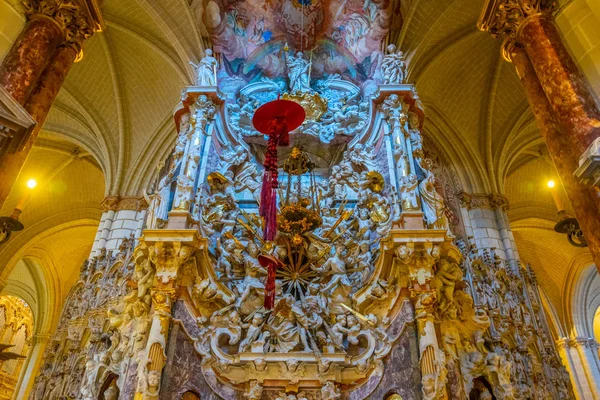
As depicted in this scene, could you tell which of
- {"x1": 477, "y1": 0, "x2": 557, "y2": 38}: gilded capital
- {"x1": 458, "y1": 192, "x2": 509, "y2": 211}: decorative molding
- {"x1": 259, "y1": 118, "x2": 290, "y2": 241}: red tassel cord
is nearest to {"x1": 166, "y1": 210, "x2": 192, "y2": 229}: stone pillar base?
{"x1": 259, "y1": 118, "x2": 290, "y2": 241}: red tassel cord

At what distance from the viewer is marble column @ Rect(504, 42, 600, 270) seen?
550 centimetres

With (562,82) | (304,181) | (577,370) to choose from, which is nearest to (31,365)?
(304,181)

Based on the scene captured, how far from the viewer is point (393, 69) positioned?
31.7ft

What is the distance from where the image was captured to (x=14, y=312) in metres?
20.8

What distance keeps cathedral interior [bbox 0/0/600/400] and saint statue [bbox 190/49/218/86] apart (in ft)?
0.16

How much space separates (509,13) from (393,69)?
2.86 m

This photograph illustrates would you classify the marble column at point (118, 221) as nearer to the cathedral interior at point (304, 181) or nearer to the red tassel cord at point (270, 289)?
the cathedral interior at point (304, 181)

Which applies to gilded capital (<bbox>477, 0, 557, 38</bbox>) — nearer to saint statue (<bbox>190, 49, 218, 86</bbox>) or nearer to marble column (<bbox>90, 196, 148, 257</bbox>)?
saint statue (<bbox>190, 49, 218, 86</bbox>)

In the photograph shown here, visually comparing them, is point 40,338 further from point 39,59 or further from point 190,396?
point 39,59

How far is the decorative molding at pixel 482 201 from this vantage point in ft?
38.8

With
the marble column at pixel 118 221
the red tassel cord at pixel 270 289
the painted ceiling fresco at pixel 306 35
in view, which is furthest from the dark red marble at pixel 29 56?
the marble column at pixel 118 221

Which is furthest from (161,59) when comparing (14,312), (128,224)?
(14,312)

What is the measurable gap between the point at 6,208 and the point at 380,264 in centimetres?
1307

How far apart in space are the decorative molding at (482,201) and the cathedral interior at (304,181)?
66 millimetres
